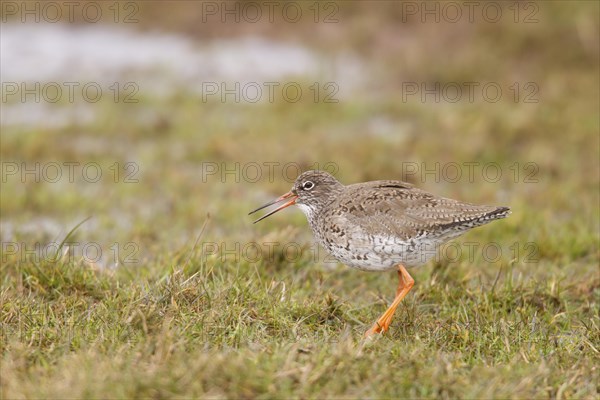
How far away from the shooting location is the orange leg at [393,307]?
238 inches

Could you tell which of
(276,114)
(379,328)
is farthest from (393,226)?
(276,114)

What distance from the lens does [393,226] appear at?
20.9 feet

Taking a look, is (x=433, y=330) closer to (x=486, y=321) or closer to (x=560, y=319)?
(x=486, y=321)

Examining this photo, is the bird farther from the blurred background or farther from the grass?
the blurred background

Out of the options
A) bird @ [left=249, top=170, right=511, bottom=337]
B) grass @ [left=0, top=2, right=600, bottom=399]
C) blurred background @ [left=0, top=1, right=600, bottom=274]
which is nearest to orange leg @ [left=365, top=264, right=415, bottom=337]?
bird @ [left=249, top=170, right=511, bottom=337]

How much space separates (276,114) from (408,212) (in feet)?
18.4

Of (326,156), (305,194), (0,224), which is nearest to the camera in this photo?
(305,194)

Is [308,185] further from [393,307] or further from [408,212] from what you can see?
[393,307]

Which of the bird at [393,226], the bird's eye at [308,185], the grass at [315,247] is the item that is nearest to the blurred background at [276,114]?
the grass at [315,247]

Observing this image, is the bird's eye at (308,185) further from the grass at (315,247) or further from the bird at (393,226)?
the grass at (315,247)

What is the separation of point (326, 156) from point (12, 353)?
19.4ft

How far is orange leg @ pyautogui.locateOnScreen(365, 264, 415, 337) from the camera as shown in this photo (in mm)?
6035

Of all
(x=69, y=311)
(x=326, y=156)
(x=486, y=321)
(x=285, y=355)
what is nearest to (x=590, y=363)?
(x=486, y=321)

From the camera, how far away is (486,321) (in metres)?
6.27
